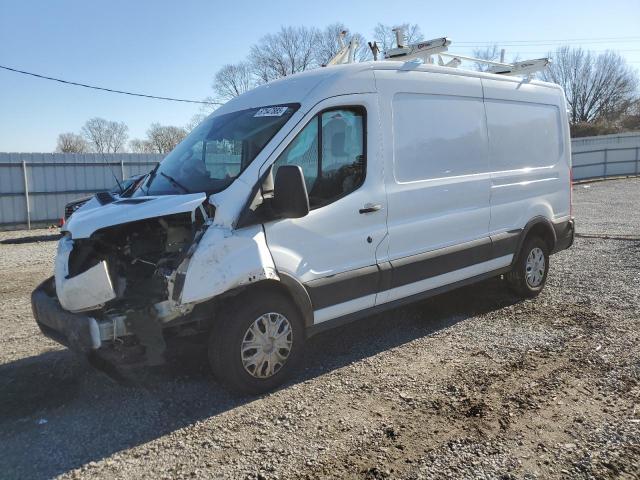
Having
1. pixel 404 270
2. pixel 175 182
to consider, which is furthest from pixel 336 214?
pixel 175 182

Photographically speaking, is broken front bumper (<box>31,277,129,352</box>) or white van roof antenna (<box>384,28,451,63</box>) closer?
broken front bumper (<box>31,277,129,352</box>)

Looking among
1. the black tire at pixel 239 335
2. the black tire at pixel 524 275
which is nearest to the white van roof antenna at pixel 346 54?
the black tire at pixel 524 275

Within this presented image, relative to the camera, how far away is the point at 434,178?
4867 mm

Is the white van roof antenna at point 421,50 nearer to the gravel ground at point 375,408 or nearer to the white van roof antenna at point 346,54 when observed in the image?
the white van roof antenna at point 346,54

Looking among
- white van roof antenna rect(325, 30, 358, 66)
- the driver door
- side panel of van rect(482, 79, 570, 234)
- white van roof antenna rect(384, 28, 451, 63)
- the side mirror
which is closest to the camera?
the side mirror

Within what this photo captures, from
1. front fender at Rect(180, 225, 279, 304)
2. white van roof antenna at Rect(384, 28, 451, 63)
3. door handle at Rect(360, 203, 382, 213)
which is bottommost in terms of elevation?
front fender at Rect(180, 225, 279, 304)

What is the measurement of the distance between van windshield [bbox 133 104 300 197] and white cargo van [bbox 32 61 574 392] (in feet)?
0.06

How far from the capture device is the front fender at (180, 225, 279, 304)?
3.44 m

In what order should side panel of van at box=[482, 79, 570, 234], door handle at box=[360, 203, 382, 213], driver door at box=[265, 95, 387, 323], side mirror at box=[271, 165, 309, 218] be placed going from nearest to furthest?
side mirror at box=[271, 165, 309, 218], driver door at box=[265, 95, 387, 323], door handle at box=[360, 203, 382, 213], side panel of van at box=[482, 79, 570, 234]

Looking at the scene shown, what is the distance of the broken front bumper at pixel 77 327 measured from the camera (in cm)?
335

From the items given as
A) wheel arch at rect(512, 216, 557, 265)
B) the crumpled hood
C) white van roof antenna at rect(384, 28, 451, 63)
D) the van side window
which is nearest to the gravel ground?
wheel arch at rect(512, 216, 557, 265)

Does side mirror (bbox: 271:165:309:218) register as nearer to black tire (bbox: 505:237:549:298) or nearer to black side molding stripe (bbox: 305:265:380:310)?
black side molding stripe (bbox: 305:265:380:310)

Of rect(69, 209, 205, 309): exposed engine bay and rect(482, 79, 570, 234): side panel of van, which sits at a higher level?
rect(482, 79, 570, 234): side panel of van

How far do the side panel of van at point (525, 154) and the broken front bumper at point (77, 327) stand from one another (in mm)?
3950
